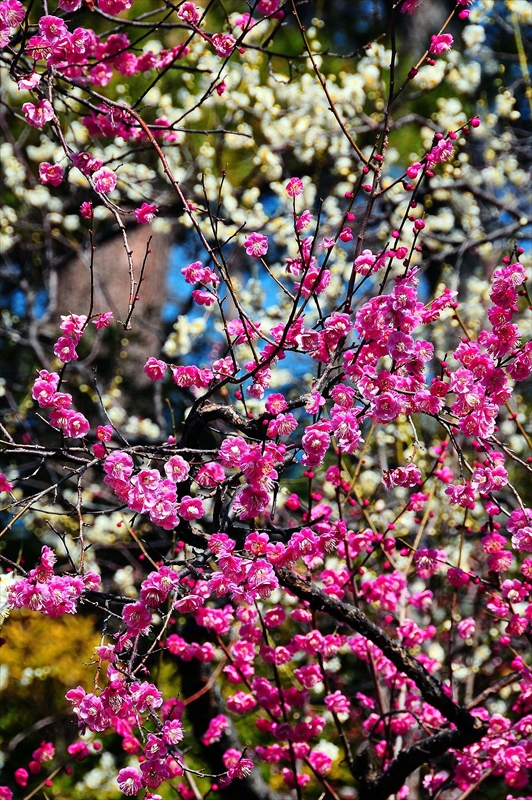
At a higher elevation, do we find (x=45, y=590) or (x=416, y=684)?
(x=45, y=590)

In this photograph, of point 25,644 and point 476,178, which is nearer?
point 25,644

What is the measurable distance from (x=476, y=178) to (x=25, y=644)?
4.41 metres

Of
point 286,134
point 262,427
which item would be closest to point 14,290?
point 286,134

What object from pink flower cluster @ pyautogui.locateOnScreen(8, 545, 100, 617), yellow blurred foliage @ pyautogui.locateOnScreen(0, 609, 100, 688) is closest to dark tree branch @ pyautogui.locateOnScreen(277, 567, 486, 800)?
pink flower cluster @ pyautogui.locateOnScreen(8, 545, 100, 617)

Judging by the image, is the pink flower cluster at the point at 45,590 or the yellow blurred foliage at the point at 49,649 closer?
the pink flower cluster at the point at 45,590

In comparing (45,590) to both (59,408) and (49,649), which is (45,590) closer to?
(59,408)

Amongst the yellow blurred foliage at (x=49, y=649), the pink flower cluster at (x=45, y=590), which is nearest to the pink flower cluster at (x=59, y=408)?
the pink flower cluster at (x=45, y=590)

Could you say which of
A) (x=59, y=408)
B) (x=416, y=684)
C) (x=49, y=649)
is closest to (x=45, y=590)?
(x=59, y=408)

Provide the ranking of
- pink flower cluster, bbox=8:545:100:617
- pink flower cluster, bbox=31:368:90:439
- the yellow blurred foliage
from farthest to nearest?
the yellow blurred foliage, pink flower cluster, bbox=31:368:90:439, pink flower cluster, bbox=8:545:100:617

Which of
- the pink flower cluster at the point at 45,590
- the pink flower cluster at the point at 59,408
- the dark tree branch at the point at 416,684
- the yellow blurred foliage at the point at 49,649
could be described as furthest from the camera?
the yellow blurred foliage at the point at 49,649

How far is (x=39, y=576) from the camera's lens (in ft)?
5.48

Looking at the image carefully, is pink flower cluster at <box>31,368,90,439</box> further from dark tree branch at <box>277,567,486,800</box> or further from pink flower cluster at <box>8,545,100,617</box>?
dark tree branch at <box>277,567,486,800</box>

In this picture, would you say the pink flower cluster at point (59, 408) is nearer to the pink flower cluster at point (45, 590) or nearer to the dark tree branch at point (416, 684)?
the pink flower cluster at point (45, 590)

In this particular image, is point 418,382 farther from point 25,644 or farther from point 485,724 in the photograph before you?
point 25,644
